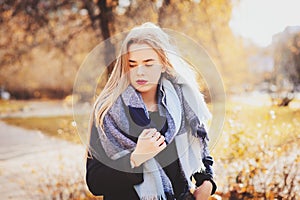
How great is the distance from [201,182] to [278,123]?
2.08 m

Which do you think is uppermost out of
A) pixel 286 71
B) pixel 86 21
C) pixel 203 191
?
pixel 86 21

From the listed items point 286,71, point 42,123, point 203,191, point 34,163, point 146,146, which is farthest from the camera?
point 42,123

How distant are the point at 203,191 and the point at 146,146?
266mm

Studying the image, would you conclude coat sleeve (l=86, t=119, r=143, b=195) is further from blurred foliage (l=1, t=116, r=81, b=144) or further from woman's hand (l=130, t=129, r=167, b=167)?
blurred foliage (l=1, t=116, r=81, b=144)

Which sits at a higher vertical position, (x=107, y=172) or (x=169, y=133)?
(x=169, y=133)

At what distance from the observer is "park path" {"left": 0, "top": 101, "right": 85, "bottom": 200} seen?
3191 millimetres

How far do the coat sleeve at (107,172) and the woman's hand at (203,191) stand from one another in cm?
19

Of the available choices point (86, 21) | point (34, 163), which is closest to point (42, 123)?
point (34, 163)

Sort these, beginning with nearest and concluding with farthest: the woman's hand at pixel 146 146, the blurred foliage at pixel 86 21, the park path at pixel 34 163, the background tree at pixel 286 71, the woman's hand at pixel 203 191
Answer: the woman's hand at pixel 146 146, the woman's hand at pixel 203 191, the park path at pixel 34 163, the blurred foliage at pixel 86 21, the background tree at pixel 286 71

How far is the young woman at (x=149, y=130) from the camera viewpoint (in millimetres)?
1339

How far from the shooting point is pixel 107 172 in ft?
4.39

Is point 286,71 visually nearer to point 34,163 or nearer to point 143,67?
point 34,163

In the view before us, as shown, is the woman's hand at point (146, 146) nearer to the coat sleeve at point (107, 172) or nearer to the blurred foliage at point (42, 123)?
the coat sleeve at point (107, 172)

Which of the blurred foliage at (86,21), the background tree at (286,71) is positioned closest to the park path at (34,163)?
the blurred foliage at (86,21)
